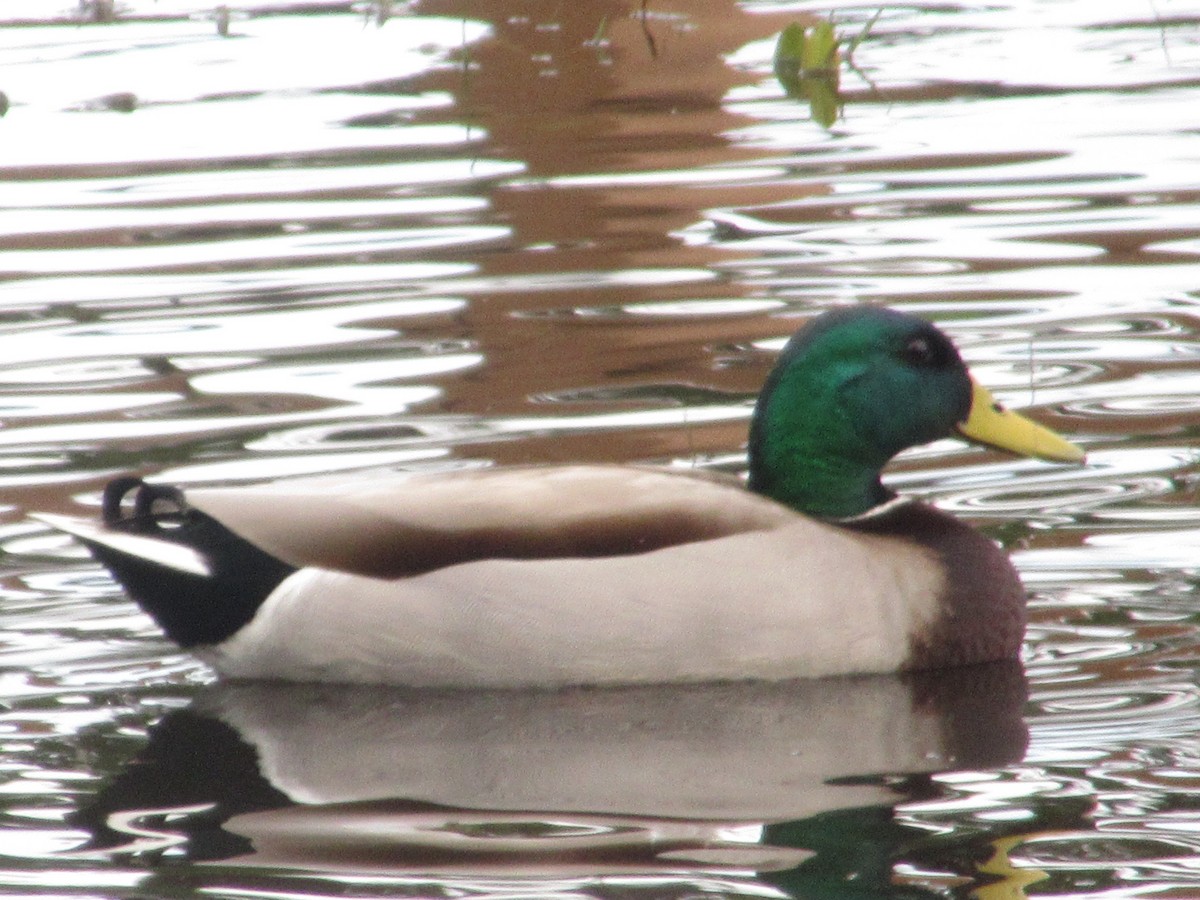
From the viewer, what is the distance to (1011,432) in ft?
18.3

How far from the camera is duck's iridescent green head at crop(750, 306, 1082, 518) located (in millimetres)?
5457

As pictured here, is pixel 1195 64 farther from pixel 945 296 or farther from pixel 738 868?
pixel 738 868

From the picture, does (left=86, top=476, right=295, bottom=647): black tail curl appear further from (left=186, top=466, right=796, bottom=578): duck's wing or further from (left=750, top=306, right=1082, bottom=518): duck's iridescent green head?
(left=750, top=306, right=1082, bottom=518): duck's iridescent green head

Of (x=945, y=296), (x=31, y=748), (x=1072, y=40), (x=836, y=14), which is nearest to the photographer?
(x=31, y=748)

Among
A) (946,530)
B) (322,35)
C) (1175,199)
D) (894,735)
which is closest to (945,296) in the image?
(1175,199)

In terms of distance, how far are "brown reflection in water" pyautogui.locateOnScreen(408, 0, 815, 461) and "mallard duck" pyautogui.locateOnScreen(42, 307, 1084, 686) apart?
152 centimetres

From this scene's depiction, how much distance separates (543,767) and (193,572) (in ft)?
3.00

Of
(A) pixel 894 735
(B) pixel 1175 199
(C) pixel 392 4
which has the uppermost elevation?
(C) pixel 392 4

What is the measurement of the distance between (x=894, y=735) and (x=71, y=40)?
10.1 meters

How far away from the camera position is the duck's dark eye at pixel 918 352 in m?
5.49

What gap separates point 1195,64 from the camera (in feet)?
40.1

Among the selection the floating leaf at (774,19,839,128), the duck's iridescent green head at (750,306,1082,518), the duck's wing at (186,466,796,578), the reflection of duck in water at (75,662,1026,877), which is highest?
the floating leaf at (774,19,839,128)

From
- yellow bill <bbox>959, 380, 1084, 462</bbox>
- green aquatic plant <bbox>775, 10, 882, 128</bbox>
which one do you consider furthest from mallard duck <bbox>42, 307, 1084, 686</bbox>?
→ green aquatic plant <bbox>775, 10, 882, 128</bbox>

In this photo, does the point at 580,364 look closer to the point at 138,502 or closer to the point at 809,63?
the point at 138,502
